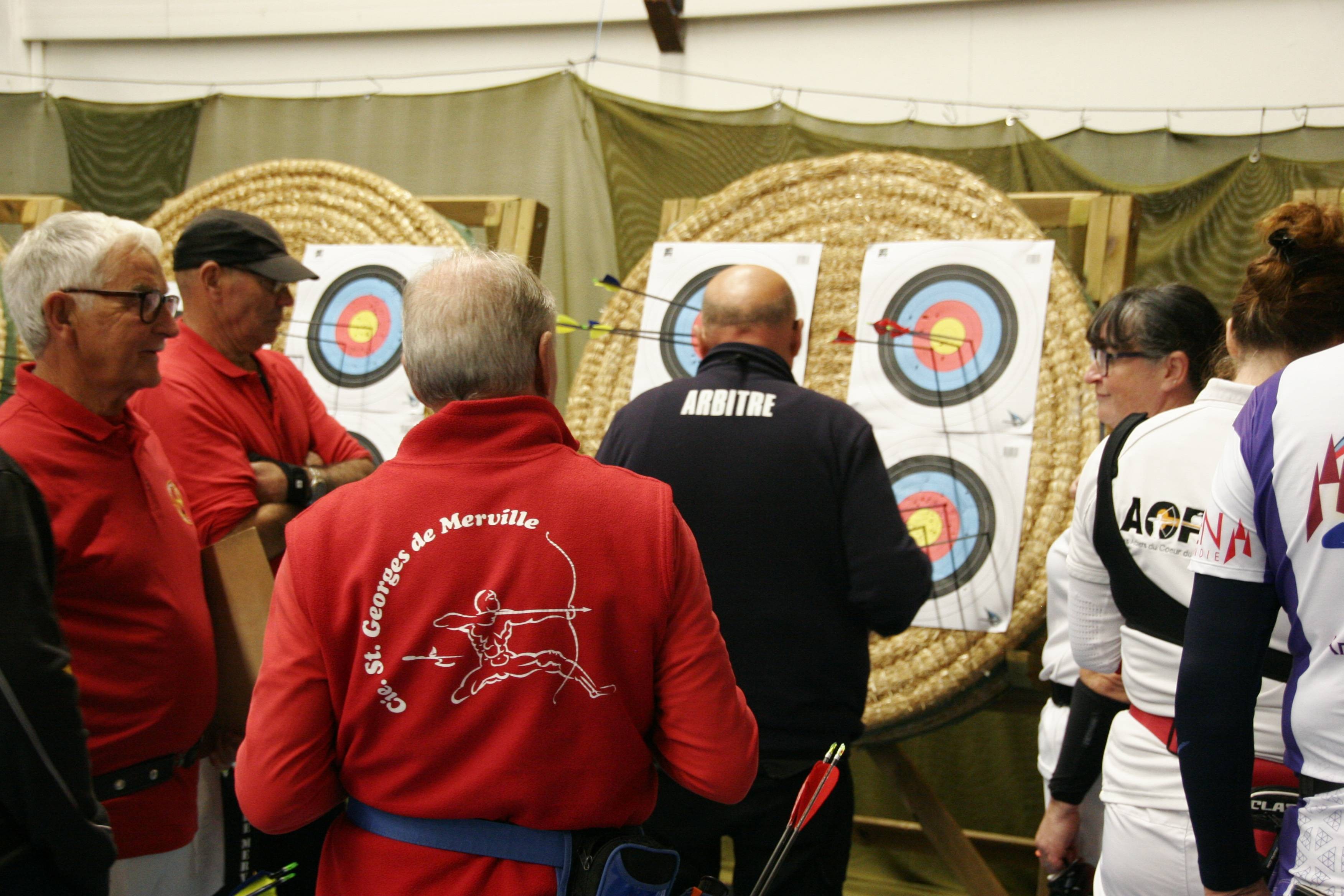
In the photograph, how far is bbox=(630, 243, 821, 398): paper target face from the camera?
238 cm

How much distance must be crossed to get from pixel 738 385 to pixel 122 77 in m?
3.77

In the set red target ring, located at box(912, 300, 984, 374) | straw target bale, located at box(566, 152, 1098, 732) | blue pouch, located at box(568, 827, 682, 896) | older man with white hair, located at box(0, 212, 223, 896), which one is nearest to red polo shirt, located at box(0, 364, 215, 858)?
older man with white hair, located at box(0, 212, 223, 896)

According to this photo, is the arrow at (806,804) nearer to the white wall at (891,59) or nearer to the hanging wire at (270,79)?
the white wall at (891,59)

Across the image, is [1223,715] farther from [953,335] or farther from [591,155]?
[591,155]

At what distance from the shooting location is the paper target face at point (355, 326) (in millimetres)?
2711

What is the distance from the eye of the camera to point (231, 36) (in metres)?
4.10

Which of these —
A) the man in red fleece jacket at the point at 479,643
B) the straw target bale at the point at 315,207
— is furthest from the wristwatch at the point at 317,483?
the man in red fleece jacket at the point at 479,643

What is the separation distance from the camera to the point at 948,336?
224 centimetres

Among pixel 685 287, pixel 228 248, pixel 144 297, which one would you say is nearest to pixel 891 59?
pixel 685 287

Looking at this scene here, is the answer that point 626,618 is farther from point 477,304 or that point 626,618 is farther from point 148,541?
point 148,541

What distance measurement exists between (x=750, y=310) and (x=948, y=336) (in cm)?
69

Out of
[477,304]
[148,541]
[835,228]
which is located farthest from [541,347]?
[835,228]

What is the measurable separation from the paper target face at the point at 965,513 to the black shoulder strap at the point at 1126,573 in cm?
65

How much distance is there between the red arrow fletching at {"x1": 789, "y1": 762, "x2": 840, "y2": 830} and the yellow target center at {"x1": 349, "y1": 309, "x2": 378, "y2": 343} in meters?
2.04
